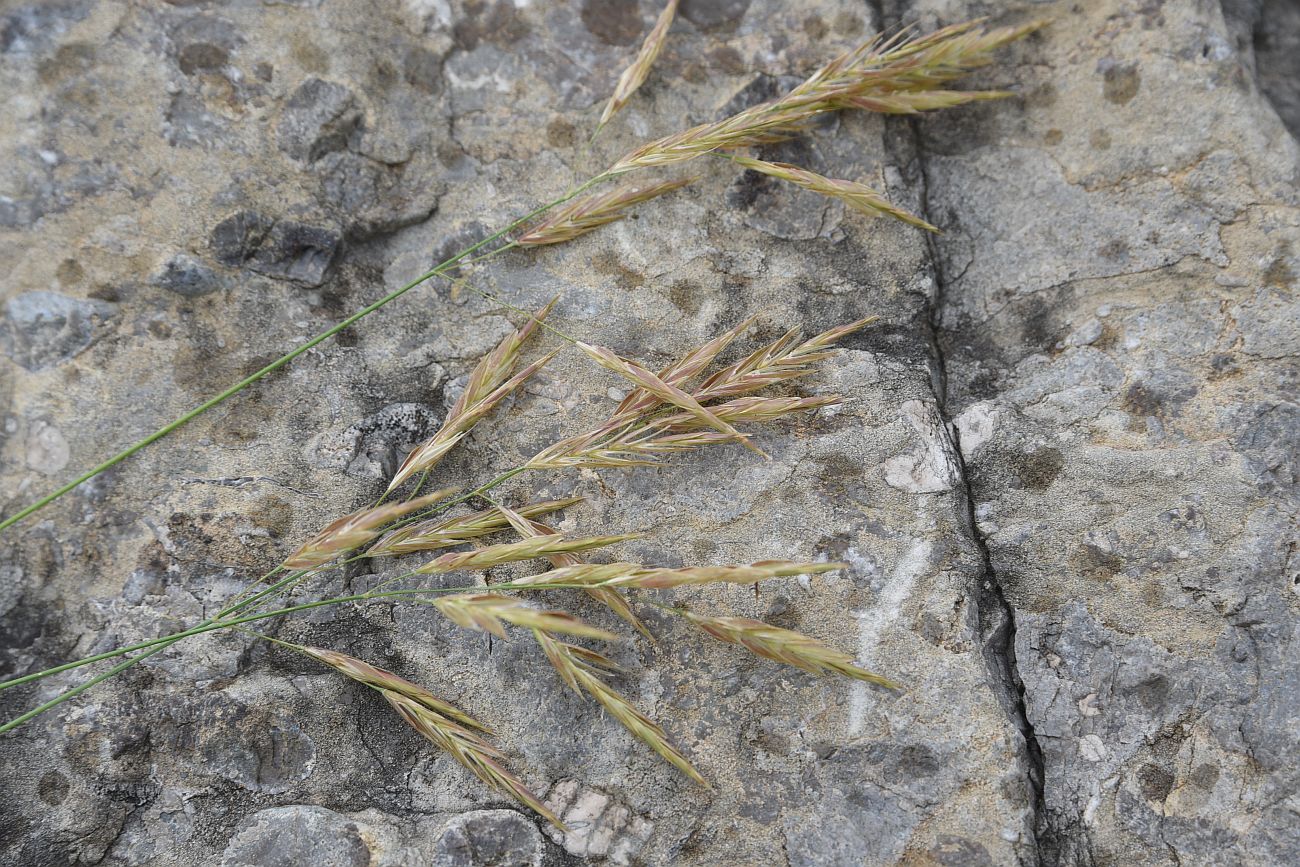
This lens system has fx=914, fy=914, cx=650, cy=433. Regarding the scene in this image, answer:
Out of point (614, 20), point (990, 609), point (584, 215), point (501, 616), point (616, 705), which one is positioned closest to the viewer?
point (501, 616)

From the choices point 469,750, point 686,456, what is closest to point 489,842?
point 469,750

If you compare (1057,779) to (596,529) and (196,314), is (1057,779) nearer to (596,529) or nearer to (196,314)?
(596,529)

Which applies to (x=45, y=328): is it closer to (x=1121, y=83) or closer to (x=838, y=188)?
(x=838, y=188)

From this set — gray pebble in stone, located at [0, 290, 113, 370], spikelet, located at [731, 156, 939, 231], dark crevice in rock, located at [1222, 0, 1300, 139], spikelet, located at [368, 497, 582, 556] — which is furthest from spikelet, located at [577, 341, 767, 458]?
dark crevice in rock, located at [1222, 0, 1300, 139]

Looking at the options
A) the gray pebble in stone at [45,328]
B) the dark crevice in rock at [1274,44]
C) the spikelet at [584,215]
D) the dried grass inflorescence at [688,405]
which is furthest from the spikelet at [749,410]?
the dark crevice in rock at [1274,44]

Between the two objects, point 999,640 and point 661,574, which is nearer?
point 661,574

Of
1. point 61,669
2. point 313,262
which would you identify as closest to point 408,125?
point 313,262

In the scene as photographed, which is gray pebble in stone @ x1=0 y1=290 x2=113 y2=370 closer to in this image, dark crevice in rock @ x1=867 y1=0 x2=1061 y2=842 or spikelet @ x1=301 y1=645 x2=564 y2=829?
spikelet @ x1=301 y1=645 x2=564 y2=829
